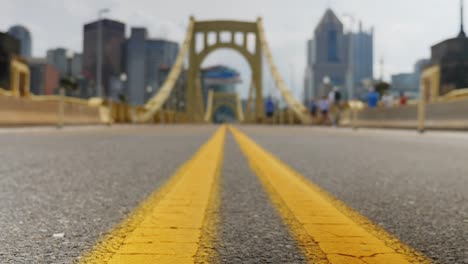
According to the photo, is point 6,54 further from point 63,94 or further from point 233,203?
point 233,203

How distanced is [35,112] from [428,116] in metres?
12.1

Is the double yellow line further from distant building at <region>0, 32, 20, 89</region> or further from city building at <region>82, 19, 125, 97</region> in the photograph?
city building at <region>82, 19, 125, 97</region>

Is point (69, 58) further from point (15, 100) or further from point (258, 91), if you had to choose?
point (258, 91)

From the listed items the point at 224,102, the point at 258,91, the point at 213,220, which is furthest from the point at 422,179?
the point at 224,102

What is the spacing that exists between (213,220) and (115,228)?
1.35ft

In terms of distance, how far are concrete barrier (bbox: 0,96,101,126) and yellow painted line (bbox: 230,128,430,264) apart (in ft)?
45.5

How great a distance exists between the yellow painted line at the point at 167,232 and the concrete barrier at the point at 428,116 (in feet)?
45.2

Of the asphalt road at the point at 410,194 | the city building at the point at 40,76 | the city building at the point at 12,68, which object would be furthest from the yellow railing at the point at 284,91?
the city building at the point at 40,76

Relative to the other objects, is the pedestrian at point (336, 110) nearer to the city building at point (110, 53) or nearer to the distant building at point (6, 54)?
the distant building at point (6, 54)

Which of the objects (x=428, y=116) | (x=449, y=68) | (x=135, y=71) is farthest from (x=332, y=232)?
(x=135, y=71)

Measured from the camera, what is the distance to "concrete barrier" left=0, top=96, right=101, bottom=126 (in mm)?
16177

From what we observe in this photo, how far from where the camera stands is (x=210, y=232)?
2207 mm

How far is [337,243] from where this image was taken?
197 centimetres

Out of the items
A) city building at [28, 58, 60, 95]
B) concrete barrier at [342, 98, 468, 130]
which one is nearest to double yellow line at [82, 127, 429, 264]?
concrete barrier at [342, 98, 468, 130]
